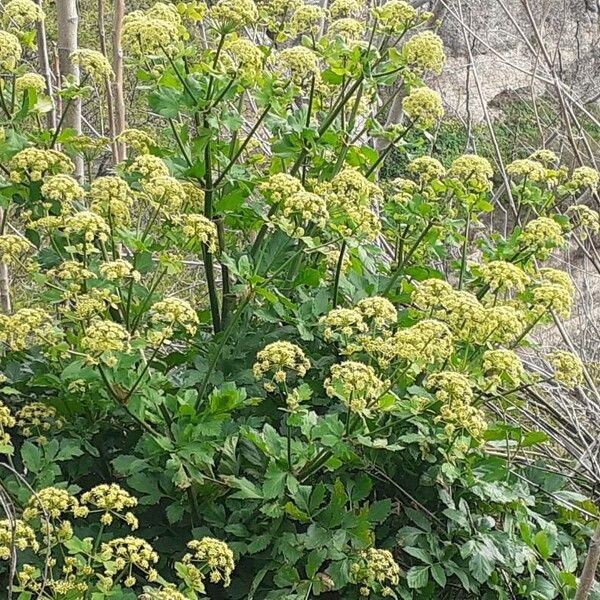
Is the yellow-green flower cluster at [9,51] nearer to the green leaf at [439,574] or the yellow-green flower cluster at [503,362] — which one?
the yellow-green flower cluster at [503,362]

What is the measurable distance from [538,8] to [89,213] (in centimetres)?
868

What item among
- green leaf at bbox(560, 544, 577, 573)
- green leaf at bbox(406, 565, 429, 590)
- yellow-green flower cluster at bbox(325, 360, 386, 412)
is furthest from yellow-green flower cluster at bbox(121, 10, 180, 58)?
green leaf at bbox(560, 544, 577, 573)

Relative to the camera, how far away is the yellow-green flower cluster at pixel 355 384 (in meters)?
2.06

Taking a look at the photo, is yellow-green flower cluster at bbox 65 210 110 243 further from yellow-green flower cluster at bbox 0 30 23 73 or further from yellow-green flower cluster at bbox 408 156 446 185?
yellow-green flower cluster at bbox 408 156 446 185

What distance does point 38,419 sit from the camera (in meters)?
2.41

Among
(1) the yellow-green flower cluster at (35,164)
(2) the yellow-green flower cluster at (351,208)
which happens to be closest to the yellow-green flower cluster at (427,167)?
(2) the yellow-green flower cluster at (351,208)

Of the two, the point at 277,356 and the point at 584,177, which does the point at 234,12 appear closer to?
the point at 277,356

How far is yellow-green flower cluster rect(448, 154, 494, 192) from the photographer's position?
256 cm

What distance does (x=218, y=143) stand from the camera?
2.65m

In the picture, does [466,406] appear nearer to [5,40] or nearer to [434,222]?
[434,222]

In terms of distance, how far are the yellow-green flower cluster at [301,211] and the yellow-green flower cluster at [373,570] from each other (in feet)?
2.80

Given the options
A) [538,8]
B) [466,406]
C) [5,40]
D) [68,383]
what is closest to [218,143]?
[5,40]

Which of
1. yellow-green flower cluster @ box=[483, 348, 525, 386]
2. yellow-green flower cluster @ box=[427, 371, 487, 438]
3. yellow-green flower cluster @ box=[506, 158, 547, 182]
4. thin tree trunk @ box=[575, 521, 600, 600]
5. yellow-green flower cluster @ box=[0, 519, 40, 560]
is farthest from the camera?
yellow-green flower cluster @ box=[506, 158, 547, 182]

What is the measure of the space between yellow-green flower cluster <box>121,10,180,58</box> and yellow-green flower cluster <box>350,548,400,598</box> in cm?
142
